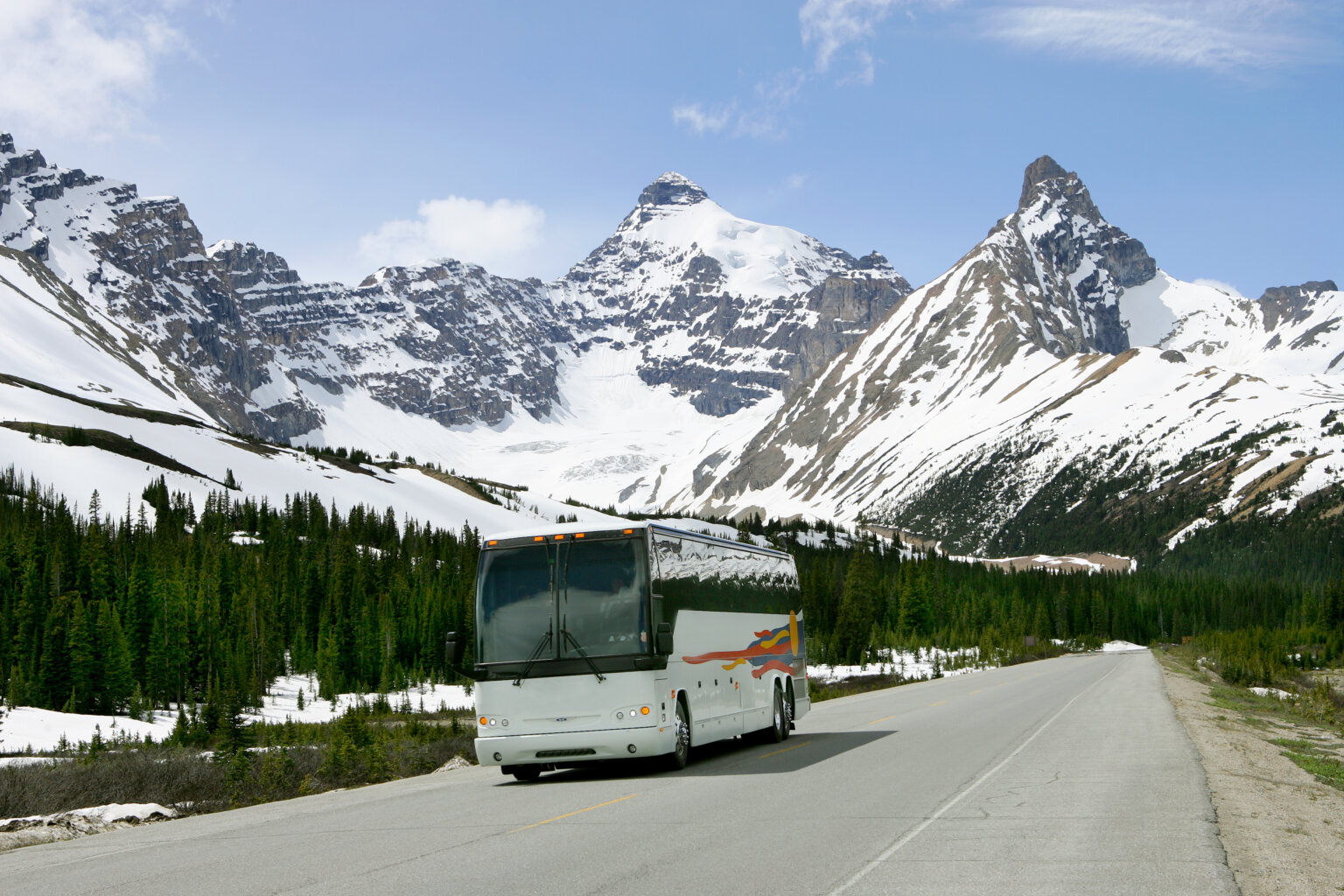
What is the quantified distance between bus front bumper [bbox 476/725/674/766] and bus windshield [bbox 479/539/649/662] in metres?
1.26

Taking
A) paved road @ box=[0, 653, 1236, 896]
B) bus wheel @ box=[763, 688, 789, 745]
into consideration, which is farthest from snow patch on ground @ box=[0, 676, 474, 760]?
paved road @ box=[0, 653, 1236, 896]

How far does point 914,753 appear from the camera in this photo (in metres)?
22.5

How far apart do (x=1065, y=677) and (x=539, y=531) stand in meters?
44.2

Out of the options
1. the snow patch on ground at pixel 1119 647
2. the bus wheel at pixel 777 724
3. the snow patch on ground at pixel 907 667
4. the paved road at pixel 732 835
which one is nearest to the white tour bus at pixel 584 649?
the paved road at pixel 732 835

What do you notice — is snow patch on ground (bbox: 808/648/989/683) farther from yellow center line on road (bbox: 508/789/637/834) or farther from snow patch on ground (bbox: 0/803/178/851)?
snow patch on ground (bbox: 0/803/178/851)

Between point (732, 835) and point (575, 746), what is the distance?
6654 mm

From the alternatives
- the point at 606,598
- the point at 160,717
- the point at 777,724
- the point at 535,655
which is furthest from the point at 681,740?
the point at 160,717

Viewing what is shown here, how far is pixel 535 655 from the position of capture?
19.9 metres

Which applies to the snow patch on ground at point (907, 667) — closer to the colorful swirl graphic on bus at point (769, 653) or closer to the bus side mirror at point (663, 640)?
the colorful swirl graphic on bus at point (769, 653)

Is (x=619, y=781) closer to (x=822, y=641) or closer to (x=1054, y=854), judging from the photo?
(x=1054, y=854)

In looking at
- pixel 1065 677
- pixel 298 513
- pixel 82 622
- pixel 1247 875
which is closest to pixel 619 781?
pixel 1247 875

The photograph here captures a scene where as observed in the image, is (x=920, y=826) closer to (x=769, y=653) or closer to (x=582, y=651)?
(x=582, y=651)

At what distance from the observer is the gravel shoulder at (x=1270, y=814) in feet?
36.9

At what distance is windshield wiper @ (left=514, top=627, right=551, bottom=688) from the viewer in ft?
65.2
